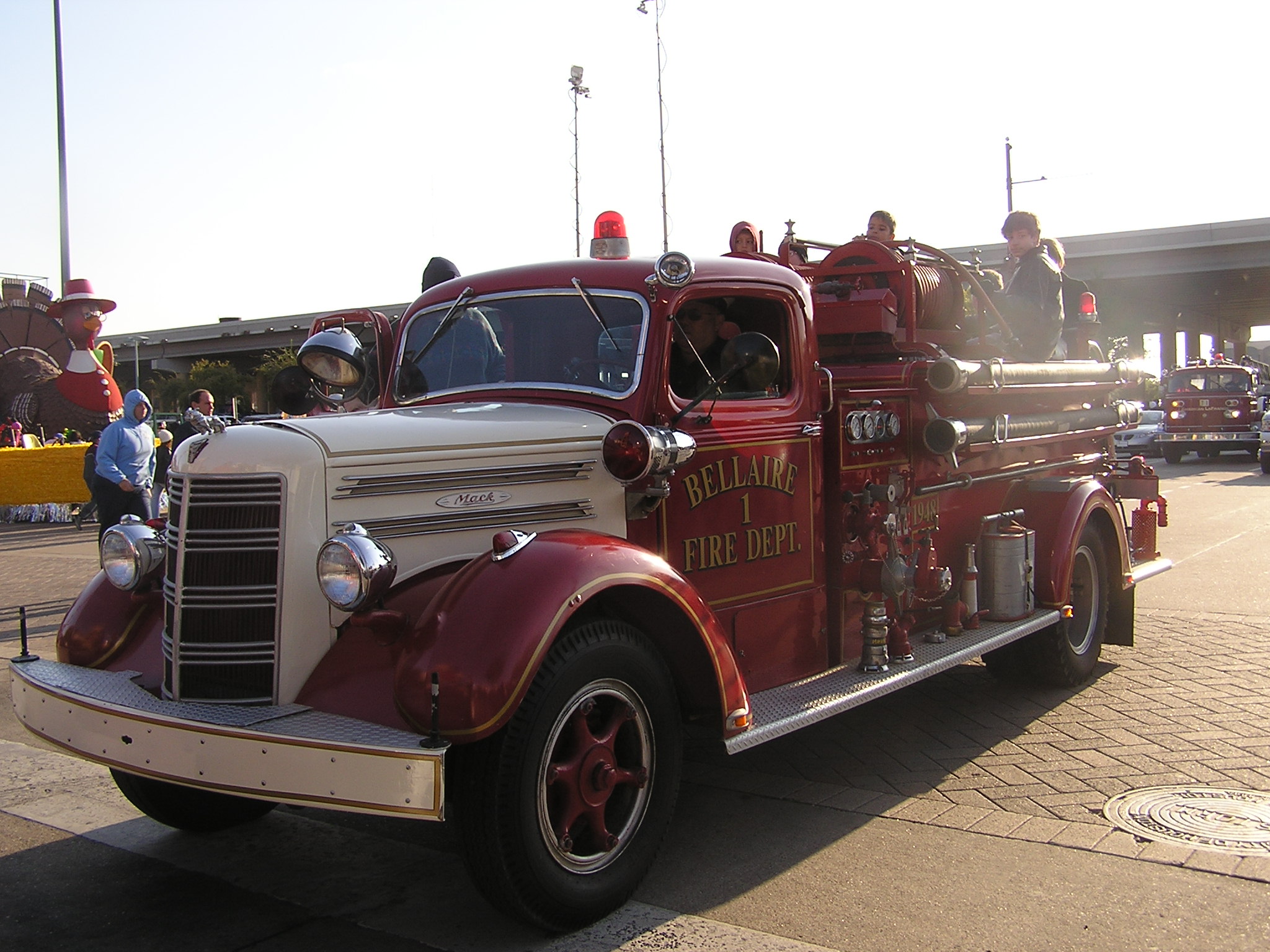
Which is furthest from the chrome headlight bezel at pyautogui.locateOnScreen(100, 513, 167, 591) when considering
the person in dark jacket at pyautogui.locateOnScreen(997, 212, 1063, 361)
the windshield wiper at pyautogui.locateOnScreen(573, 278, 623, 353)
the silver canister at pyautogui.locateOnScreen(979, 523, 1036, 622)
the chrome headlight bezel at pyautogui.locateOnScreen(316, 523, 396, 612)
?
the person in dark jacket at pyautogui.locateOnScreen(997, 212, 1063, 361)

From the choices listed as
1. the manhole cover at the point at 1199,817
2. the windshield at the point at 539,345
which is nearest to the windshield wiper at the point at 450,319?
the windshield at the point at 539,345

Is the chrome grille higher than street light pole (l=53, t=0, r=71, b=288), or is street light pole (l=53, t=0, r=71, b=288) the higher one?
street light pole (l=53, t=0, r=71, b=288)

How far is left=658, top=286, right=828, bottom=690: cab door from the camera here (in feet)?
13.9

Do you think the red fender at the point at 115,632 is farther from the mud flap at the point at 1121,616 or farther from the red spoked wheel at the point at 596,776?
the mud flap at the point at 1121,616

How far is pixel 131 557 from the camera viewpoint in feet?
13.3

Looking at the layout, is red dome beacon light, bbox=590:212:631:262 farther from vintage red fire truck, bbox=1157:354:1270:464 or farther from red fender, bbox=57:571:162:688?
vintage red fire truck, bbox=1157:354:1270:464

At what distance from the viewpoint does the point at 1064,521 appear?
605 cm

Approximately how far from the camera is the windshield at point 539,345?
4.23 m

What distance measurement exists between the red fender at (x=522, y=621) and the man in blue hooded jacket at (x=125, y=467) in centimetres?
724

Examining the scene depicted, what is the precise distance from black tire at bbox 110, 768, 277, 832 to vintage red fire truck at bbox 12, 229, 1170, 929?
0.01 metres

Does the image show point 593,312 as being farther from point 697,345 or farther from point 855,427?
point 855,427

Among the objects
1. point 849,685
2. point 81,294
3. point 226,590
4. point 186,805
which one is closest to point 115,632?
point 186,805

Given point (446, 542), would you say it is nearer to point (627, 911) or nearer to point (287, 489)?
point (287, 489)

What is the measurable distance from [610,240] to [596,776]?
86.3 inches
